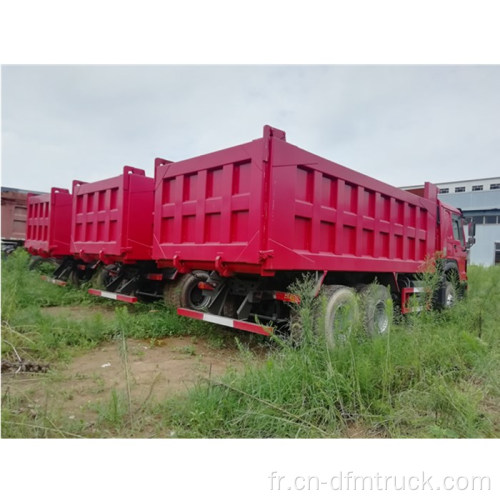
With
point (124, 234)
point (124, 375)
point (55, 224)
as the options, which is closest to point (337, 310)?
point (124, 375)

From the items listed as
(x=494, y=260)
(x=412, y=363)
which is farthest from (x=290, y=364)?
(x=494, y=260)

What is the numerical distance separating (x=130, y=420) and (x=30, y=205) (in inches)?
353

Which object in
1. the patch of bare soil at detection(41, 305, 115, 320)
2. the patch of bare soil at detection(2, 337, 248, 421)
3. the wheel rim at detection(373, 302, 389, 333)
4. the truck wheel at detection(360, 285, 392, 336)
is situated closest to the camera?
the patch of bare soil at detection(2, 337, 248, 421)

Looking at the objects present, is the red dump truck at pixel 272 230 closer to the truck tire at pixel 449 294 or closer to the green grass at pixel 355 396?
the green grass at pixel 355 396

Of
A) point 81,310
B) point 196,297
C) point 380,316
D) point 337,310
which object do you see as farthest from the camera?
point 81,310

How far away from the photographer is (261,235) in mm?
3783

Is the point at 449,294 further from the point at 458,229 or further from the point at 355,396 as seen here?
the point at 355,396

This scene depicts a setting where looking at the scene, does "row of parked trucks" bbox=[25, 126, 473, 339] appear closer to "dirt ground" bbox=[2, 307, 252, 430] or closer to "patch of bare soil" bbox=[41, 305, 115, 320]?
"patch of bare soil" bbox=[41, 305, 115, 320]

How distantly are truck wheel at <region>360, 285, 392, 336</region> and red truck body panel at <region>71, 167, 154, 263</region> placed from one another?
3.65m

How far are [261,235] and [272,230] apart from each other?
4.8 inches

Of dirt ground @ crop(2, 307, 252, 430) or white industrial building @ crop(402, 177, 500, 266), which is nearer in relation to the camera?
dirt ground @ crop(2, 307, 252, 430)

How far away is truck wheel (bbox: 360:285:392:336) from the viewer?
4770 mm

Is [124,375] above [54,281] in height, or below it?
below

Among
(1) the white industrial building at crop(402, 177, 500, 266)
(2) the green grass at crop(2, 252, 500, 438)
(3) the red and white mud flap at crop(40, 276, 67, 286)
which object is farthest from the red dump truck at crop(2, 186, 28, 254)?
(1) the white industrial building at crop(402, 177, 500, 266)
